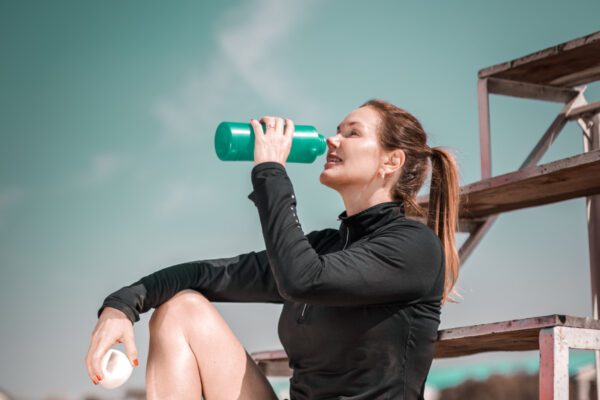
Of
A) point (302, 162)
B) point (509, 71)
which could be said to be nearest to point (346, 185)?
point (302, 162)

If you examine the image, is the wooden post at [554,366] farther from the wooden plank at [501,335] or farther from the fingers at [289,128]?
the fingers at [289,128]

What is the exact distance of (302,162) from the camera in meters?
1.79

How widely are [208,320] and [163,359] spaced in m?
0.12

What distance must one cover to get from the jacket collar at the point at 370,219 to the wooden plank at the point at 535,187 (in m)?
0.53

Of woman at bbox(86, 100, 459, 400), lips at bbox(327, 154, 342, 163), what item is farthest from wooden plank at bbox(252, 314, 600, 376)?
lips at bbox(327, 154, 342, 163)

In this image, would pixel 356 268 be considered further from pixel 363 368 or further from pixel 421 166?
pixel 421 166

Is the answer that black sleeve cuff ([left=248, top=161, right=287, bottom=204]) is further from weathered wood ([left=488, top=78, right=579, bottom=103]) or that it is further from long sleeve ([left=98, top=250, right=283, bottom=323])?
weathered wood ([left=488, top=78, right=579, bottom=103])

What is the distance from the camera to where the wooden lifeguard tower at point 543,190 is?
172cm

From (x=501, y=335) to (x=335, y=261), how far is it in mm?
549

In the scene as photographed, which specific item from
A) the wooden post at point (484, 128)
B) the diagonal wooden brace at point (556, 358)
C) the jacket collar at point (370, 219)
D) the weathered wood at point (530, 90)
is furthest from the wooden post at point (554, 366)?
the weathered wood at point (530, 90)

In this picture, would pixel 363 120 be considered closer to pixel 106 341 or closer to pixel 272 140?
pixel 272 140

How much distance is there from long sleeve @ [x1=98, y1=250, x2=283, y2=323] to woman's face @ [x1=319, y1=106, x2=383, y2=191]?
0.29 meters

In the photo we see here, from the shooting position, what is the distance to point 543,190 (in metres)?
2.30

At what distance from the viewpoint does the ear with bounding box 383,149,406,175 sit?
5.89 feet
